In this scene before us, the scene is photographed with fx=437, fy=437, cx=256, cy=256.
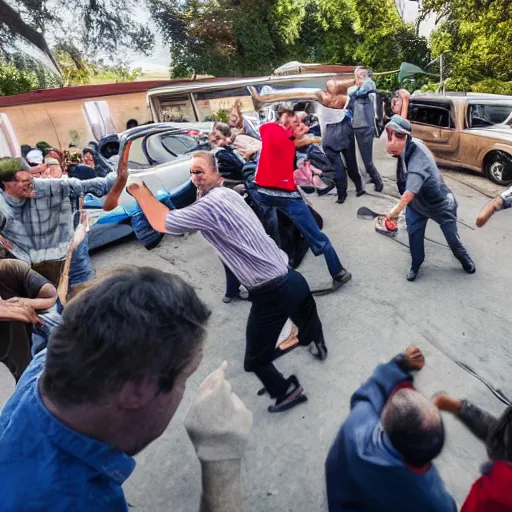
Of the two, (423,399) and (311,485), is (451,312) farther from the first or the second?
(423,399)

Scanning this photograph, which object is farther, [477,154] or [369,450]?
[477,154]

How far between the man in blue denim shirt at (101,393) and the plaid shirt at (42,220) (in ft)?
8.81

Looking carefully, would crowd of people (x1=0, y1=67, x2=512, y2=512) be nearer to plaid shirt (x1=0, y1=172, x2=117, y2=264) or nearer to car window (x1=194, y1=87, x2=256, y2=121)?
plaid shirt (x1=0, y1=172, x2=117, y2=264)

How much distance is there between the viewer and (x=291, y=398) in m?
2.97

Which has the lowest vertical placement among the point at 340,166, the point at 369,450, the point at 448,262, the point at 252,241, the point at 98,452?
the point at 448,262

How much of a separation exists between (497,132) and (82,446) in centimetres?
815

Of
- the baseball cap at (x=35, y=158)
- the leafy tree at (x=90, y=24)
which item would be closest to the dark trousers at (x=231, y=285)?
the baseball cap at (x=35, y=158)

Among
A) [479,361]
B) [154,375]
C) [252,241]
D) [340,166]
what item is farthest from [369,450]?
[340,166]

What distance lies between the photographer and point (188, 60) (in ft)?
71.5

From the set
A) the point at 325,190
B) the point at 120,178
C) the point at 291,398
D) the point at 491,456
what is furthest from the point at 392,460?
the point at 325,190

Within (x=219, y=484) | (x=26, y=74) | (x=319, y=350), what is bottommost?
(x=319, y=350)

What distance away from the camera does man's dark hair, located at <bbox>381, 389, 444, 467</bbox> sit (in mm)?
1345

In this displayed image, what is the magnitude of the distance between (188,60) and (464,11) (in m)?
13.2

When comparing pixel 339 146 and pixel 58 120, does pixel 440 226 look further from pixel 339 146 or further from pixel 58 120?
pixel 58 120
